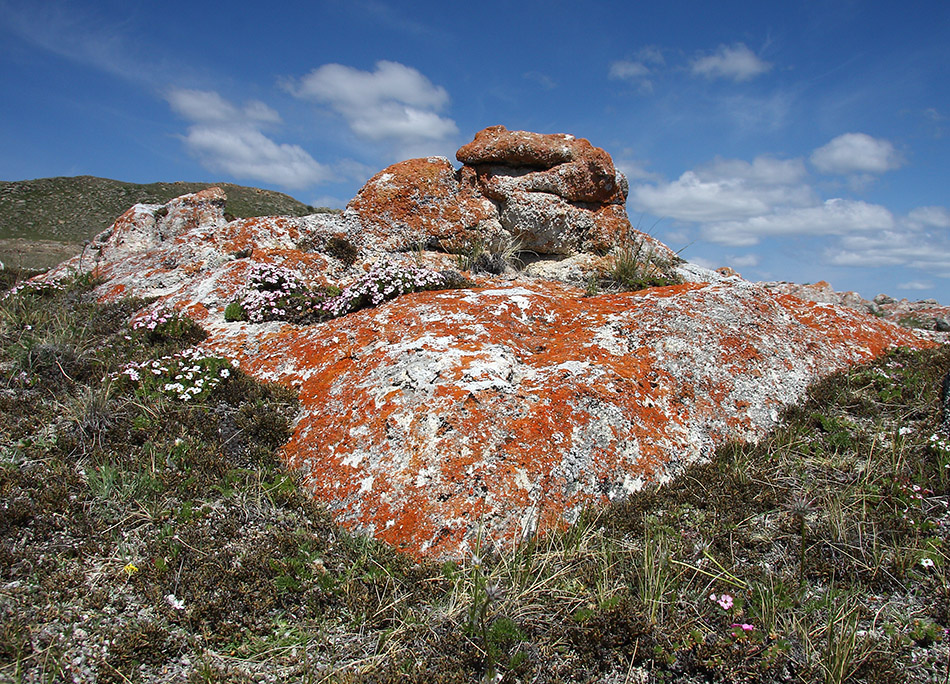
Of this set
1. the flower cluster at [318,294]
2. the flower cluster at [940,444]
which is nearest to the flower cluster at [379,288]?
the flower cluster at [318,294]

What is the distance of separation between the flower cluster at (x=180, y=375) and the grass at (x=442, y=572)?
7.4 inches

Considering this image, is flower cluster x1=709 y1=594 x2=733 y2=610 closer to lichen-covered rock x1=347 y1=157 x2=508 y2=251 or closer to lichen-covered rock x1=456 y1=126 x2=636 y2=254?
lichen-covered rock x1=347 y1=157 x2=508 y2=251

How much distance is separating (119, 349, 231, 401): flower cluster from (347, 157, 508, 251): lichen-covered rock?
4.73m

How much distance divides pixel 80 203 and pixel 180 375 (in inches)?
4359

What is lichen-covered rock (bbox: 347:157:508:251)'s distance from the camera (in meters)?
10.2

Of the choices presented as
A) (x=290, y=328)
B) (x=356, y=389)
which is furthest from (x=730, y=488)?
(x=290, y=328)

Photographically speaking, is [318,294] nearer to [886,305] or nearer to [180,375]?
[180,375]

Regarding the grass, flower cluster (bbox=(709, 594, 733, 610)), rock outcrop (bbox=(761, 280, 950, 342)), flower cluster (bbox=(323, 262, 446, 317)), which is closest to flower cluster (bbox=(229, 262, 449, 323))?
flower cluster (bbox=(323, 262, 446, 317))

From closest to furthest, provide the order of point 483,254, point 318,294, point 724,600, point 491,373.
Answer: point 724,600 < point 491,373 < point 318,294 < point 483,254

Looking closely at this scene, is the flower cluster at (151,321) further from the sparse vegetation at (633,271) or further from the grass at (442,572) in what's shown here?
the sparse vegetation at (633,271)

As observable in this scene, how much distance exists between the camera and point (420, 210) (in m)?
10.4

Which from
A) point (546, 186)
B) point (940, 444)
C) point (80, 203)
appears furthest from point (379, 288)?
point (80, 203)

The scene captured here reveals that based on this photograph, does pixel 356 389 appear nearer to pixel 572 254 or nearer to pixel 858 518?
pixel 858 518

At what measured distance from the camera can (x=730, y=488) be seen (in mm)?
4488
